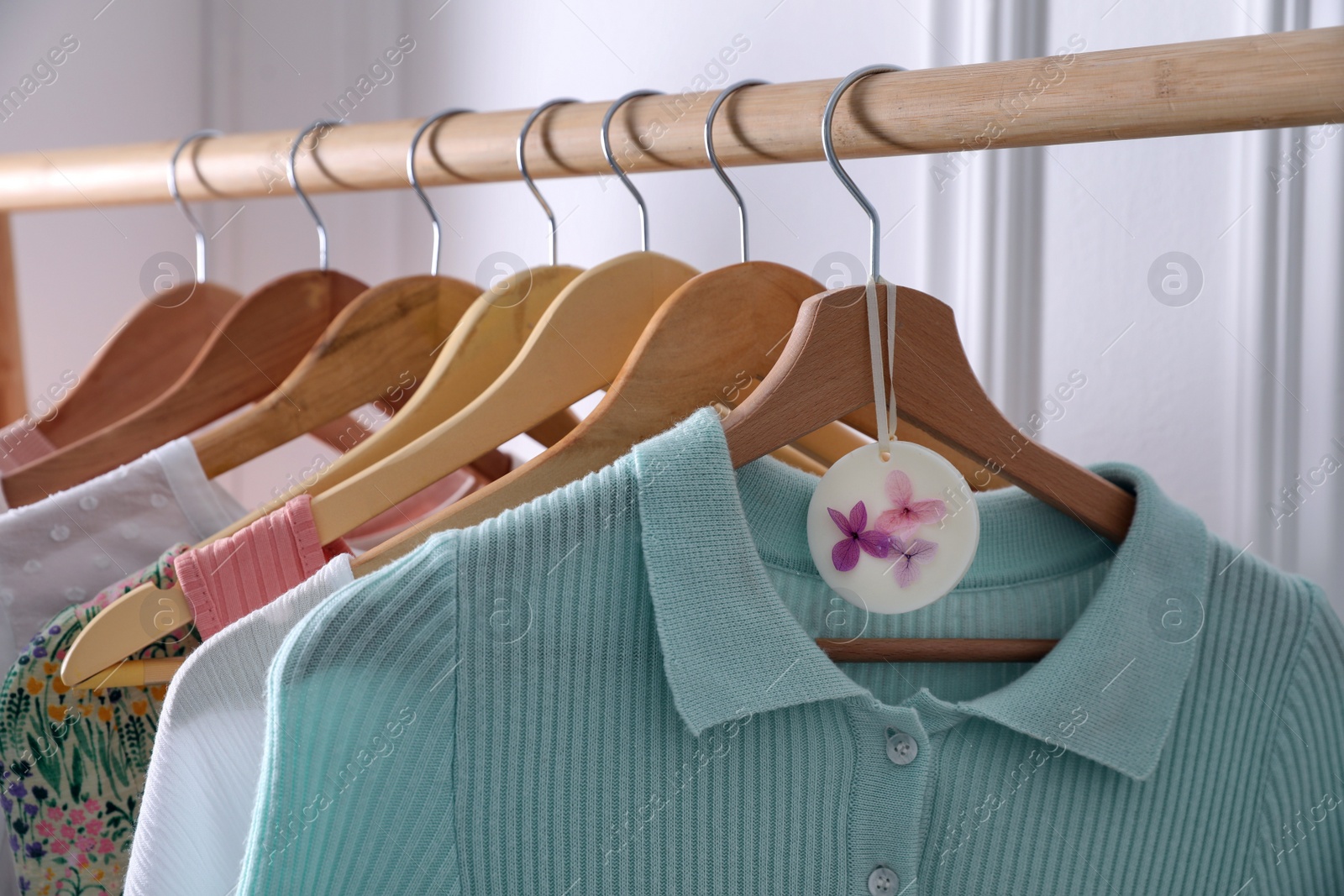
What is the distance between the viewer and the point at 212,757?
56 centimetres

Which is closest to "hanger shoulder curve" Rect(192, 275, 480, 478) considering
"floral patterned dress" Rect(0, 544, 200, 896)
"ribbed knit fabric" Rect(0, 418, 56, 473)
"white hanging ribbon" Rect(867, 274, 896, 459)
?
"floral patterned dress" Rect(0, 544, 200, 896)

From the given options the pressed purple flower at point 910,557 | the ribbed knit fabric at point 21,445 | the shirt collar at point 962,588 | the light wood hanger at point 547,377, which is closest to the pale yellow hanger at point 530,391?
the light wood hanger at point 547,377

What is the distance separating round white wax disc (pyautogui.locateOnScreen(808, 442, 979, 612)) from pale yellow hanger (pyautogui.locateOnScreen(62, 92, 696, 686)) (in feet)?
0.65

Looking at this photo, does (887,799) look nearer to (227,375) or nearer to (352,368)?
(352,368)

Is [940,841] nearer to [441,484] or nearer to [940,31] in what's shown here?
[441,484]

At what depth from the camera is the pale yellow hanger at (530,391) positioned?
0.65 meters

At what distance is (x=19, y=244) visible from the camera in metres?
1.55

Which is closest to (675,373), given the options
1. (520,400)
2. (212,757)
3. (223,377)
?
(520,400)

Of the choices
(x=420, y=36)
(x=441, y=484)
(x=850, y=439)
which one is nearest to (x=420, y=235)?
(x=420, y=36)

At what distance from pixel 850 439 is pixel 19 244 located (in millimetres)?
1321

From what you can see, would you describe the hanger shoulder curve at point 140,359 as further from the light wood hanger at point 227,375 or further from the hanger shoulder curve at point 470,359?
the hanger shoulder curve at point 470,359

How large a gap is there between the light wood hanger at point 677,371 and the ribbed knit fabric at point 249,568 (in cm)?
7

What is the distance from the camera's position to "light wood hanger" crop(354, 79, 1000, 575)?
616 mm

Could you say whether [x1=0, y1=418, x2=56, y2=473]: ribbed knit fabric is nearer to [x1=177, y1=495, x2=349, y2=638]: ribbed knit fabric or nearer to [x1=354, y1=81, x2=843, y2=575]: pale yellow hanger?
[x1=177, y1=495, x2=349, y2=638]: ribbed knit fabric
